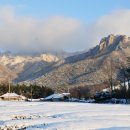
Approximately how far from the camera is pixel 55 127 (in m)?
26.1

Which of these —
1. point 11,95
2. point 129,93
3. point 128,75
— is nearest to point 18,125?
point 129,93

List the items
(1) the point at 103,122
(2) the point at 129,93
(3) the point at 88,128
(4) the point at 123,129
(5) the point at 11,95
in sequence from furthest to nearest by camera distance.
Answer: (5) the point at 11,95 → (2) the point at 129,93 → (1) the point at 103,122 → (3) the point at 88,128 → (4) the point at 123,129

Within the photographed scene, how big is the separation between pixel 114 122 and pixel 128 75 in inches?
4605

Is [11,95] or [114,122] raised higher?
[11,95]

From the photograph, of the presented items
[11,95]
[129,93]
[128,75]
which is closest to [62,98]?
[11,95]

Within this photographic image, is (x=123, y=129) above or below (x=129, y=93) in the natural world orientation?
below

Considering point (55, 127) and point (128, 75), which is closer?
point (55, 127)

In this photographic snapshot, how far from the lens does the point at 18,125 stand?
2917 cm

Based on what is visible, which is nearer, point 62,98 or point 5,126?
point 5,126

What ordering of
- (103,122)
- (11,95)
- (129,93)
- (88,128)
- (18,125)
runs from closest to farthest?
(88,128)
(103,122)
(18,125)
(129,93)
(11,95)

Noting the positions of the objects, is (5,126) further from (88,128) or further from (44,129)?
(88,128)

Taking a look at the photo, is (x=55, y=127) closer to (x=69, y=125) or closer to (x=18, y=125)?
(x=69, y=125)

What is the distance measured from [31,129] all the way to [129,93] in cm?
9586

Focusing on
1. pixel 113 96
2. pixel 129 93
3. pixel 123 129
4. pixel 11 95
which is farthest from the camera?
pixel 11 95
